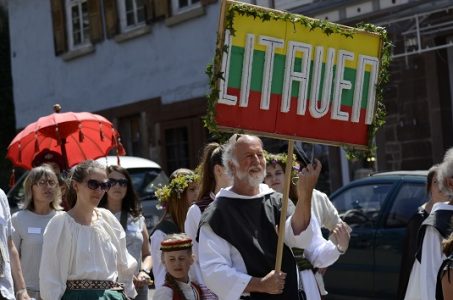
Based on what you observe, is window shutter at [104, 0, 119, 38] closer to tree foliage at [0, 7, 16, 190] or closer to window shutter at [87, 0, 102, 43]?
window shutter at [87, 0, 102, 43]

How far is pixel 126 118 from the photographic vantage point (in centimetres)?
2305

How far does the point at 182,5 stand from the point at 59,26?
4.82 meters

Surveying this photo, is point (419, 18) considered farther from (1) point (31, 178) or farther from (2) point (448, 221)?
(2) point (448, 221)

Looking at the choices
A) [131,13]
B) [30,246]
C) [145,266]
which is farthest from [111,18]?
[30,246]

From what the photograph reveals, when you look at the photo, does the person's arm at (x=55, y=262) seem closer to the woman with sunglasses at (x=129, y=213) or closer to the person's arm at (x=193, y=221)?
the person's arm at (x=193, y=221)

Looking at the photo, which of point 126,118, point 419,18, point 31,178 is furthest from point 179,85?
point 31,178

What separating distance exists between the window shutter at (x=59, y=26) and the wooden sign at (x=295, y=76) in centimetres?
1909

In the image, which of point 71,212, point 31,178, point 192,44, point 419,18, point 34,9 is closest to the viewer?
point 71,212

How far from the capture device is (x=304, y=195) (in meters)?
5.51

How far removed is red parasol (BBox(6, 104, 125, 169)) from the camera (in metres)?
9.92

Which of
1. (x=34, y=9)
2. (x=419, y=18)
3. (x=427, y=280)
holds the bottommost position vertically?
(x=427, y=280)

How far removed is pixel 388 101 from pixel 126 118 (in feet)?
26.5

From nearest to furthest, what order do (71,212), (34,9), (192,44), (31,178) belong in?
(71,212)
(31,178)
(192,44)
(34,9)

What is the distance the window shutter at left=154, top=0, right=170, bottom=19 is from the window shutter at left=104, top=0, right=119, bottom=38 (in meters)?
1.54
